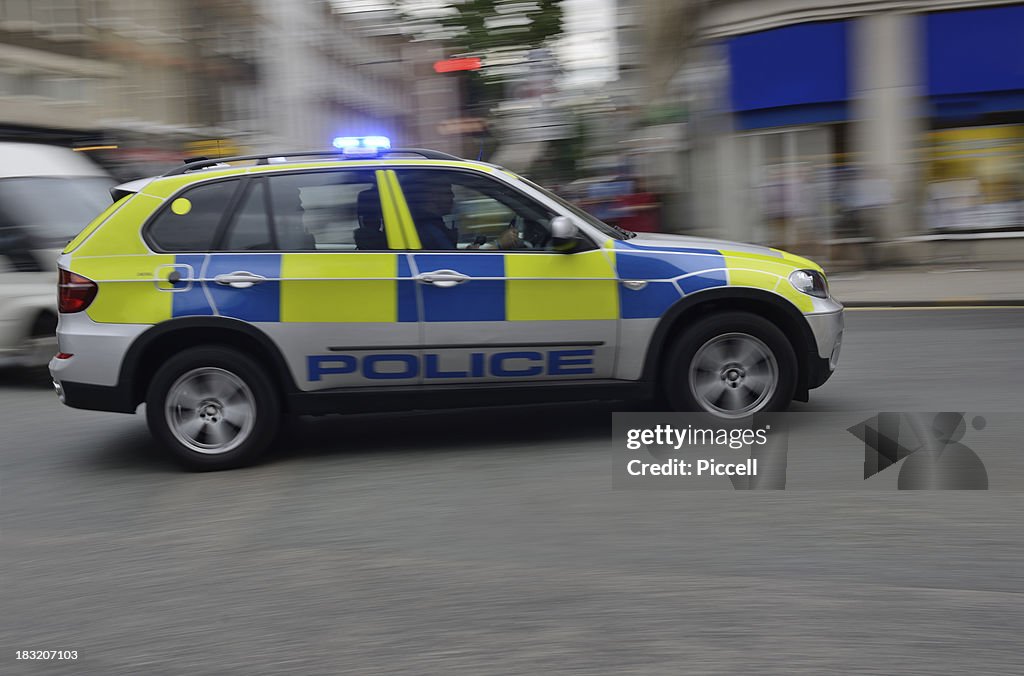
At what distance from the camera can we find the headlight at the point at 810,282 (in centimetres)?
650

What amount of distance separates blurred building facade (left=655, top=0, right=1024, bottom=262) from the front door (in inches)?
523

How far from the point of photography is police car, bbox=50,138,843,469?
20.5 ft

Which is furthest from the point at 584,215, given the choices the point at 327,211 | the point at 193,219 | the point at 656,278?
the point at 193,219

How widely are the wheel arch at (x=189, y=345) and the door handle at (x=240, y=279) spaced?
0.18 meters

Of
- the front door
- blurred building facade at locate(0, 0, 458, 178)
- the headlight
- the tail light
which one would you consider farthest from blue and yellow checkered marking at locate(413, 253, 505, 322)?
blurred building facade at locate(0, 0, 458, 178)

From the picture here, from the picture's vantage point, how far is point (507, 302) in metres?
6.27

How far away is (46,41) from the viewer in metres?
33.2

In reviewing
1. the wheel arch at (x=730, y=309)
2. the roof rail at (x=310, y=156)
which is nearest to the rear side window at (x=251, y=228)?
the roof rail at (x=310, y=156)

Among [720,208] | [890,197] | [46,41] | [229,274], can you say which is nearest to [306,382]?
[229,274]

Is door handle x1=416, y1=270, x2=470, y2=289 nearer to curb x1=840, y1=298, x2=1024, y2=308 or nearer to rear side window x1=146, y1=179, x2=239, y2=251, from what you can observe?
rear side window x1=146, y1=179, x2=239, y2=251

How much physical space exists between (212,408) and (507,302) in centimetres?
167

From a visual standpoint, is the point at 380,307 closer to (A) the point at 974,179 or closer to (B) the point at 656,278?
(B) the point at 656,278

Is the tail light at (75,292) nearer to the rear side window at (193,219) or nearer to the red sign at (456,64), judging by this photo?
the rear side window at (193,219)

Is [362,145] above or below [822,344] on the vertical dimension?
above
